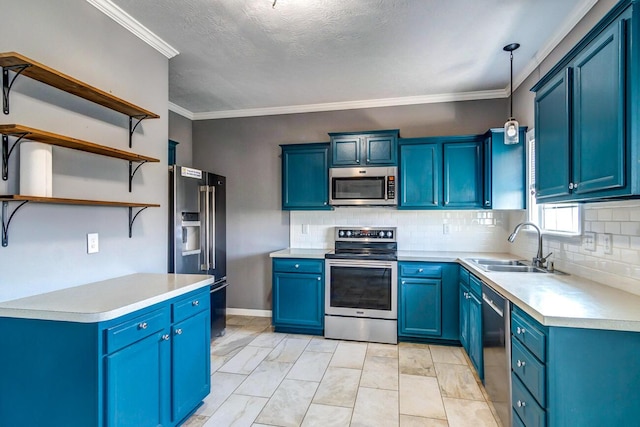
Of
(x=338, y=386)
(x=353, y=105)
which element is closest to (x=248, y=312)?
(x=338, y=386)

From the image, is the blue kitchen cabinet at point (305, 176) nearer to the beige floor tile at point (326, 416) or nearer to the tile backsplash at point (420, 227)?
the tile backsplash at point (420, 227)

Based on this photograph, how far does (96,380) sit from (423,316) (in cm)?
276

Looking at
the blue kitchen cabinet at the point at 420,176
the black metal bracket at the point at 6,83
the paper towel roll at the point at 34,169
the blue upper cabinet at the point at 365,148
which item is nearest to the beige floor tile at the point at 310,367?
the blue kitchen cabinet at the point at 420,176

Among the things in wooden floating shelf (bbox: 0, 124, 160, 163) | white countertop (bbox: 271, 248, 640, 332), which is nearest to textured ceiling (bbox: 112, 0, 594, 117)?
wooden floating shelf (bbox: 0, 124, 160, 163)

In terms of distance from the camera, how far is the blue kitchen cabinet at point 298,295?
140 inches

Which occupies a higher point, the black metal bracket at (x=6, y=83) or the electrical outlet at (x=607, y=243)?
the black metal bracket at (x=6, y=83)

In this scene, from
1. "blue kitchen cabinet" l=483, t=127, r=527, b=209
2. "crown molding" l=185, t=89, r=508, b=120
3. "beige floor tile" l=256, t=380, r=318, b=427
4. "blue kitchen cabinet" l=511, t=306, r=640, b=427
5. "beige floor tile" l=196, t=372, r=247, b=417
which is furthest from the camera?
"crown molding" l=185, t=89, r=508, b=120

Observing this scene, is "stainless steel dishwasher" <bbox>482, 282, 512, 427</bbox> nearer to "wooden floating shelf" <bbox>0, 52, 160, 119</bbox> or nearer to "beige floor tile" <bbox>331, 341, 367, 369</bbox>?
"beige floor tile" <bbox>331, 341, 367, 369</bbox>

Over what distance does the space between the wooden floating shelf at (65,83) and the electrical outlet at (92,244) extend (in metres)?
0.81

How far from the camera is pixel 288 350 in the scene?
10.5 ft

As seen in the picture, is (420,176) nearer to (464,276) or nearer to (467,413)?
(464,276)

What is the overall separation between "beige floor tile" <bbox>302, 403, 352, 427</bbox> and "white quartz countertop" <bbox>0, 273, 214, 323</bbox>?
1103 millimetres

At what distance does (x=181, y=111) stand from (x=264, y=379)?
10.9ft

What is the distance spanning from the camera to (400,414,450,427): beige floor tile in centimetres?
206
